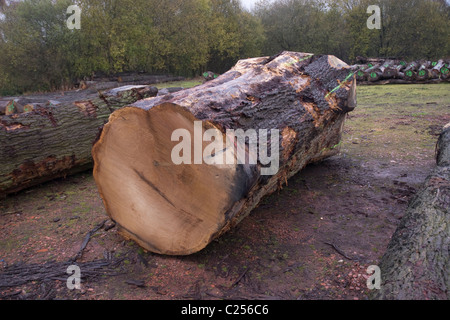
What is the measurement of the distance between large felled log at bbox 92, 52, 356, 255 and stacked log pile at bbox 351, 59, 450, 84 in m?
13.8

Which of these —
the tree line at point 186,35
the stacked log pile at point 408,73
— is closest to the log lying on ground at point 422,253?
the stacked log pile at point 408,73

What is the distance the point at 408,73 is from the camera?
15.1 m

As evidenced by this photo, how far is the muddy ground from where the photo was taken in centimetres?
233

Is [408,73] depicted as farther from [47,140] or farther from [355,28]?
[47,140]

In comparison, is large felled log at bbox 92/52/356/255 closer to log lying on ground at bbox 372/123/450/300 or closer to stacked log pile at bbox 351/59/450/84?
log lying on ground at bbox 372/123/450/300

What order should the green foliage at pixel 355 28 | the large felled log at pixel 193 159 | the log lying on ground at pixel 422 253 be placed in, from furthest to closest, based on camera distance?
the green foliage at pixel 355 28 < the large felled log at pixel 193 159 < the log lying on ground at pixel 422 253

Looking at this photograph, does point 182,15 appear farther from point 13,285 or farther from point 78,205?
point 13,285

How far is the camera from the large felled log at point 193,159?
2.33 m

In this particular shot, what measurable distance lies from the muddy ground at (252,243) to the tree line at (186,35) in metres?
15.6

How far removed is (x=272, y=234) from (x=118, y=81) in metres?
19.7

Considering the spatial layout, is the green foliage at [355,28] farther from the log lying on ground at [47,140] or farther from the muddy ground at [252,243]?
the log lying on ground at [47,140]

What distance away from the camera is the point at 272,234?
3002mm

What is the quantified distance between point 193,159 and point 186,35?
23405mm
